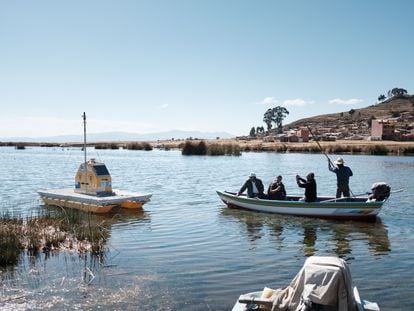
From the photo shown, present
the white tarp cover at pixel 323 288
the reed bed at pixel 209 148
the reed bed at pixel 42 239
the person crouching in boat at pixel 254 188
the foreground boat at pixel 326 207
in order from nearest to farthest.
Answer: the white tarp cover at pixel 323 288 → the reed bed at pixel 42 239 → the foreground boat at pixel 326 207 → the person crouching in boat at pixel 254 188 → the reed bed at pixel 209 148

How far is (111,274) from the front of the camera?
35.0 ft

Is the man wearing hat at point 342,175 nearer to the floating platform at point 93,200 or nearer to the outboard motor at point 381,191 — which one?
the outboard motor at point 381,191

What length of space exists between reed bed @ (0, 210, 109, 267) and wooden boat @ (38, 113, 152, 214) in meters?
4.33

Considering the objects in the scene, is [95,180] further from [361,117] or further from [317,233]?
[361,117]

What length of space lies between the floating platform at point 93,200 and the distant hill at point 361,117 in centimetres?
11863

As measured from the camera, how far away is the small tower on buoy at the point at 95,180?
805 inches

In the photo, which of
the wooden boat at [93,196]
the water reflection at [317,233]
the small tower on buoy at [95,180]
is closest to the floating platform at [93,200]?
the wooden boat at [93,196]

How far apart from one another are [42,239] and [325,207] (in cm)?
1075

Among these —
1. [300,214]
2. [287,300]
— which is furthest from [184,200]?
[287,300]

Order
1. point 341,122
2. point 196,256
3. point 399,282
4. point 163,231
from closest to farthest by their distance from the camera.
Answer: point 399,282 < point 196,256 < point 163,231 < point 341,122

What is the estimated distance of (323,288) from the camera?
21.0 ft

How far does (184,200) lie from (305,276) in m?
18.3

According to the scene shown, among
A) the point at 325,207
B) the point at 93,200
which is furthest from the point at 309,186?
the point at 93,200

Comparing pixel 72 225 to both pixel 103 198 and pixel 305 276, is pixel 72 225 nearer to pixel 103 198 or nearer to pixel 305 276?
pixel 103 198
